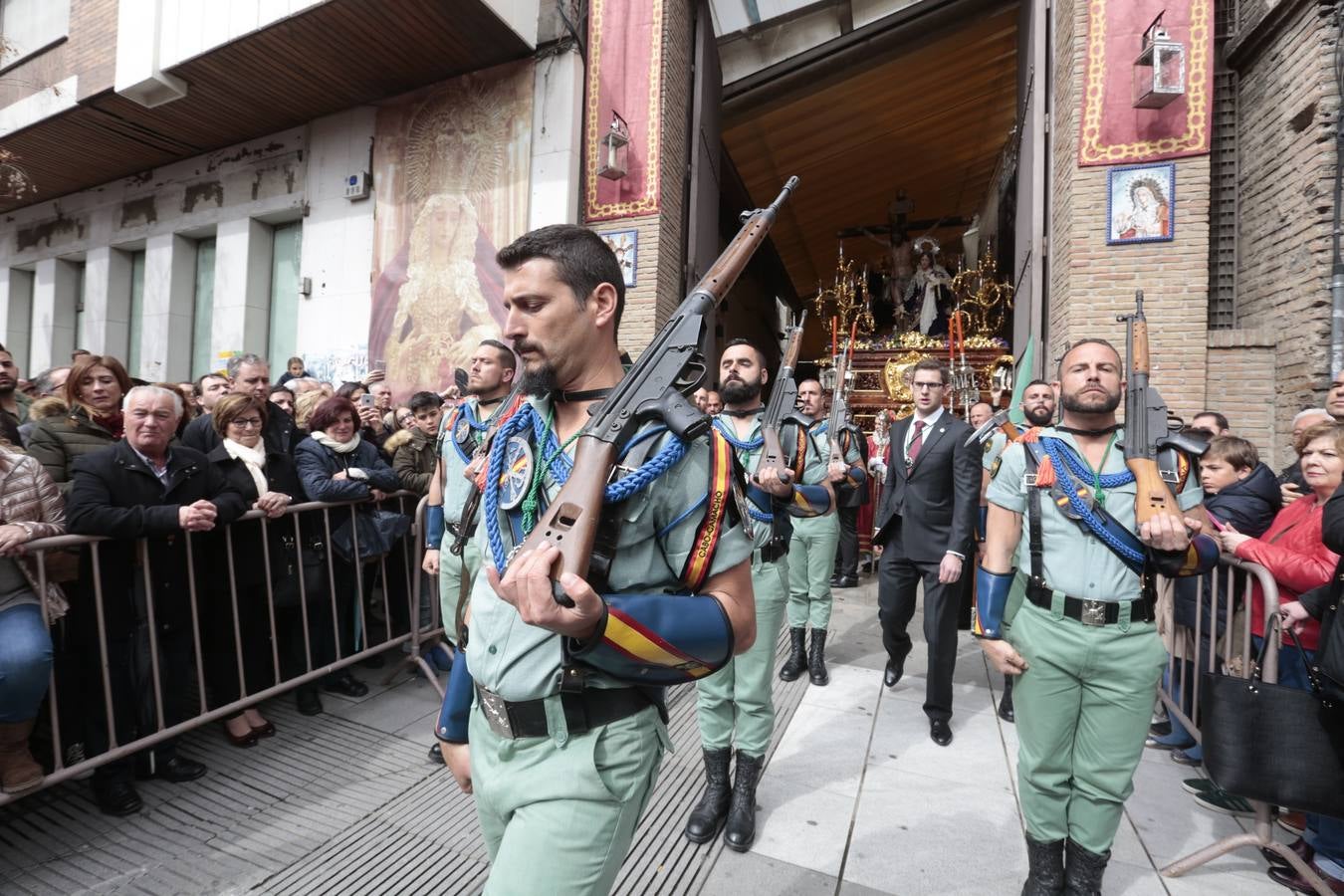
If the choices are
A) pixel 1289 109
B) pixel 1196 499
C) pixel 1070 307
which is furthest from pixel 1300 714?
pixel 1289 109

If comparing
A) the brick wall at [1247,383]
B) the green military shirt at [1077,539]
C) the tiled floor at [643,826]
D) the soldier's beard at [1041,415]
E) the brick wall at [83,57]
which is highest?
the brick wall at [83,57]

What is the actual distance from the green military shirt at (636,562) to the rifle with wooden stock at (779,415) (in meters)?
1.98

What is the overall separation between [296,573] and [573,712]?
3.46 m

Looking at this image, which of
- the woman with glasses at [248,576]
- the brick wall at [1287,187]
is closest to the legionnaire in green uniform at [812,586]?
the woman with glasses at [248,576]

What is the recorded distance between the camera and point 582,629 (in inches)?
43.9

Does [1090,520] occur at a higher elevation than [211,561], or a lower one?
higher

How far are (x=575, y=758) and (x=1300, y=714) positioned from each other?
9.79 ft

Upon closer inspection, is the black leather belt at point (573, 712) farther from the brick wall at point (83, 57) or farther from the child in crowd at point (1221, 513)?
the brick wall at point (83, 57)

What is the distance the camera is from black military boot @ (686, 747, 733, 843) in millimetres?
2863

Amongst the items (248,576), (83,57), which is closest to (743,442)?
(248,576)

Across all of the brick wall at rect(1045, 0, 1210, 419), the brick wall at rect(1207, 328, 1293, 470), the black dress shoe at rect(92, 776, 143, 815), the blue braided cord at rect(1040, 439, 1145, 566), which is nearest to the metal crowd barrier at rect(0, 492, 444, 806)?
the black dress shoe at rect(92, 776, 143, 815)

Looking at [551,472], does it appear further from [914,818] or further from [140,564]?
[140,564]

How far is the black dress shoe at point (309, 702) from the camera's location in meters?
4.02

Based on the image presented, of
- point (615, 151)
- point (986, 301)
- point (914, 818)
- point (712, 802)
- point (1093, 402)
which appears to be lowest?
point (914, 818)
